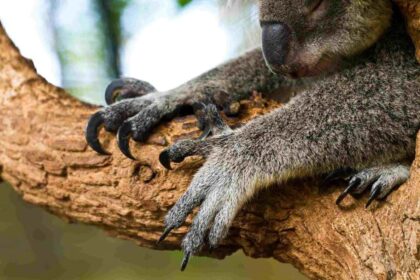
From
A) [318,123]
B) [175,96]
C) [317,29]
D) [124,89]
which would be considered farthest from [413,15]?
[124,89]

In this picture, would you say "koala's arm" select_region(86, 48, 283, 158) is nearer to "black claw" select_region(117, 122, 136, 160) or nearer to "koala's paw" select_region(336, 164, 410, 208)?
"black claw" select_region(117, 122, 136, 160)

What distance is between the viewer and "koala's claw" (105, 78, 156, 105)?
3822mm

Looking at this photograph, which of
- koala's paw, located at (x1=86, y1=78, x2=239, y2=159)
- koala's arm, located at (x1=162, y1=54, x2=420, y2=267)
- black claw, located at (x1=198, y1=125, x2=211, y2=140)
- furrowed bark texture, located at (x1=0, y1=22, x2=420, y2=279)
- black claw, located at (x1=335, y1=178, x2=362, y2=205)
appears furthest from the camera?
koala's paw, located at (x1=86, y1=78, x2=239, y2=159)

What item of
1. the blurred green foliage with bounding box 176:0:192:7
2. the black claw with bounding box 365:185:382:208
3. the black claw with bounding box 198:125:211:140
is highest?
the blurred green foliage with bounding box 176:0:192:7

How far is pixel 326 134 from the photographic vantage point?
9.32 feet

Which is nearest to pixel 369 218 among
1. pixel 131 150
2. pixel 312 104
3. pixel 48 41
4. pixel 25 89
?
pixel 312 104

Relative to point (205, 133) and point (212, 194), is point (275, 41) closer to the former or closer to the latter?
point (205, 133)

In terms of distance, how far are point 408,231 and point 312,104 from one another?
0.83 m

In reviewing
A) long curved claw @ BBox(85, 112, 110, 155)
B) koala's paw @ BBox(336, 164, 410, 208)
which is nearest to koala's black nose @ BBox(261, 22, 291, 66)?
koala's paw @ BBox(336, 164, 410, 208)

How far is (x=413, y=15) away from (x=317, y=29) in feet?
1.74

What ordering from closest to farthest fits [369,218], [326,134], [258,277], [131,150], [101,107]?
1. [369,218]
2. [326,134]
3. [131,150]
4. [101,107]
5. [258,277]

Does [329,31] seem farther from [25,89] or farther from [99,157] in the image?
[25,89]

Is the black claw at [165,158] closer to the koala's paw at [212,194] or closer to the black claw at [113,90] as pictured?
the koala's paw at [212,194]

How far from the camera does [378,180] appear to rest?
8.59 feet
